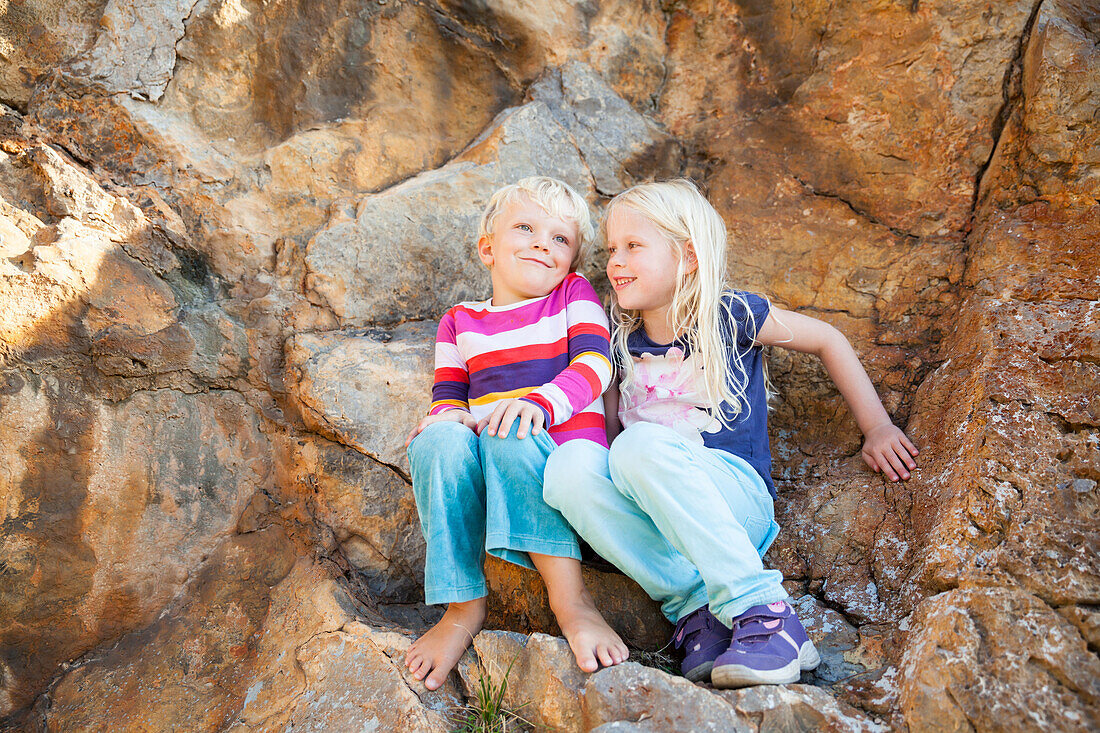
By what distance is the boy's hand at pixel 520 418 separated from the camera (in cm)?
181

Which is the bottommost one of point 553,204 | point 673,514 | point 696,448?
point 673,514

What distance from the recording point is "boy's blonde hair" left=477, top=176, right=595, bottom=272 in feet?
7.40

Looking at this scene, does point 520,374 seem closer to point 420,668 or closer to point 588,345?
point 588,345

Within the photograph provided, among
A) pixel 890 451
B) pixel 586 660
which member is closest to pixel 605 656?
pixel 586 660

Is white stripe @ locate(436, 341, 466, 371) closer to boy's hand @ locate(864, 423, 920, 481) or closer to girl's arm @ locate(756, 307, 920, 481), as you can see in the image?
girl's arm @ locate(756, 307, 920, 481)

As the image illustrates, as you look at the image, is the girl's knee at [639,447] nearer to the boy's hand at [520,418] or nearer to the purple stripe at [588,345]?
the boy's hand at [520,418]

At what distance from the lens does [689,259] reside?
2109 mm

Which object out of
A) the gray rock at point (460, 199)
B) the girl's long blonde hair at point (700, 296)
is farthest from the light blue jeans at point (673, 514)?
the gray rock at point (460, 199)

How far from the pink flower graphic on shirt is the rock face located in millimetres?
431

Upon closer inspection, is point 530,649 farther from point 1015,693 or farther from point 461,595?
point 1015,693

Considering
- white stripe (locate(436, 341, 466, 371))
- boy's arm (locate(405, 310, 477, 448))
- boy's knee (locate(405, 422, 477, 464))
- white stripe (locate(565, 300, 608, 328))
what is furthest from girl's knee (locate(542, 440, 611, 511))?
white stripe (locate(436, 341, 466, 371))

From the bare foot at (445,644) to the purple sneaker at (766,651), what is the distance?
642mm

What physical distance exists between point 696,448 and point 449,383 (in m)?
0.80

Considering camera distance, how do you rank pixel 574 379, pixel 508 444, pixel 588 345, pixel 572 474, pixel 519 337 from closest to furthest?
pixel 572 474
pixel 508 444
pixel 574 379
pixel 588 345
pixel 519 337
